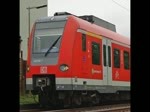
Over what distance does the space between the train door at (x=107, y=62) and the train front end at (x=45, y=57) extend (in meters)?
2.59

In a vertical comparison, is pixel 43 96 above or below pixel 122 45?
below

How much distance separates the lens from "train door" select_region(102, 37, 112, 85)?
1578cm

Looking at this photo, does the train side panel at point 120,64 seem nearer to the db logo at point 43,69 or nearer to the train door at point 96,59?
the train door at point 96,59

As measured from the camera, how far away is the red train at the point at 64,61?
13312 millimetres

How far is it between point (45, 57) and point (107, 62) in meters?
3.27

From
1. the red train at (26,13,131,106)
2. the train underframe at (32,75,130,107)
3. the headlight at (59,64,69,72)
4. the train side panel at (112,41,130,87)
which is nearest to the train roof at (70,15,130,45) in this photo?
the red train at (26,13,131,106)

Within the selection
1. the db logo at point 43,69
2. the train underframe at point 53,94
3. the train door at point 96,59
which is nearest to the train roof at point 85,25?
the train door at point 96,59

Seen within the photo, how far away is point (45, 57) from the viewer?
13.6 m

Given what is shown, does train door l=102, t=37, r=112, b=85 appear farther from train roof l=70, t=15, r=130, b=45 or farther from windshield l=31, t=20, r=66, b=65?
windshield l=31, t=20, r=66, b=65

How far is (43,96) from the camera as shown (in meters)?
13.9

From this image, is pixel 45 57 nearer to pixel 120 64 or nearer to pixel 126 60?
pixel 120 64
